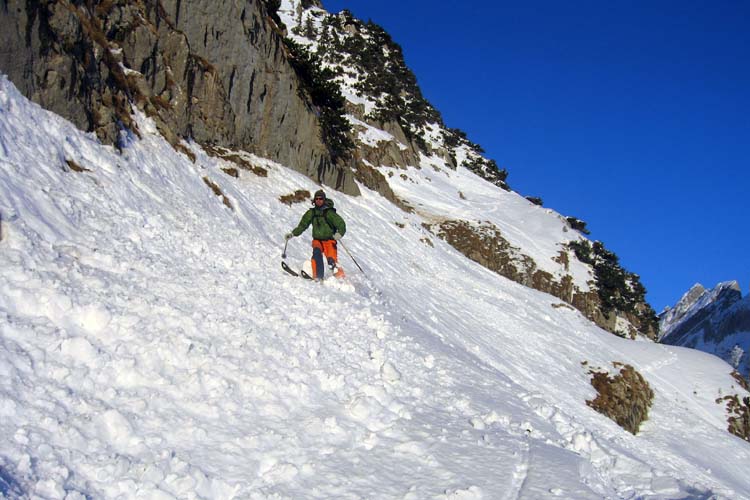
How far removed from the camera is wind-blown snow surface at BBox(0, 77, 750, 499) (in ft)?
19.2

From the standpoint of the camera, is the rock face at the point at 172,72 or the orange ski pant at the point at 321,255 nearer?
the rock face at the point at 172,72

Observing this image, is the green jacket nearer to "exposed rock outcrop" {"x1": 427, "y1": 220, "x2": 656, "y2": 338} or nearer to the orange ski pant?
the orange ski pant

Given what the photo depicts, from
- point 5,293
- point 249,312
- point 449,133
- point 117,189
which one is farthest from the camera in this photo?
point 449,133

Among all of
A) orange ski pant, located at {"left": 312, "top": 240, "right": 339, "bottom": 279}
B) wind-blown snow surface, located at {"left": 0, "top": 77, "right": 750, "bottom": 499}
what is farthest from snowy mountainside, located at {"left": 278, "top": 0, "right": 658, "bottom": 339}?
wind-blown snow surface, located at {"left": 0, "top": 77, "right": 750, "bottom": 499}

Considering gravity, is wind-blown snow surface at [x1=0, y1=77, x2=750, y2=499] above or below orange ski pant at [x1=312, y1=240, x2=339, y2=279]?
below

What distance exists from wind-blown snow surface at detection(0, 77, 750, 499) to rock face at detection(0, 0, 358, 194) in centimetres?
120

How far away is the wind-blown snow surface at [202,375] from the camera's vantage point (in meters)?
5.85

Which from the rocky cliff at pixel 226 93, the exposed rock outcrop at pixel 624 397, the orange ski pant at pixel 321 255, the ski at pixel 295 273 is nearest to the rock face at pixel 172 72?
the rocky cliff at pixel 226 93

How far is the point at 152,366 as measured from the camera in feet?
24.3

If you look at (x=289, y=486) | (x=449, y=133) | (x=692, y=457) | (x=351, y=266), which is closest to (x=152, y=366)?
(x=289, y=486)

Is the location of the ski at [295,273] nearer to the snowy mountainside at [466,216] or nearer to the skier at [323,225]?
the skier at [323,225]

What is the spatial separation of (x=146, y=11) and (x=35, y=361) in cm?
1860

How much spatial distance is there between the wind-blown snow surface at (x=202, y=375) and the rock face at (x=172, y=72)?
1.20 meters

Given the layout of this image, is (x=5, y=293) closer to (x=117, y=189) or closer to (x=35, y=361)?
(x=35, y=361)
